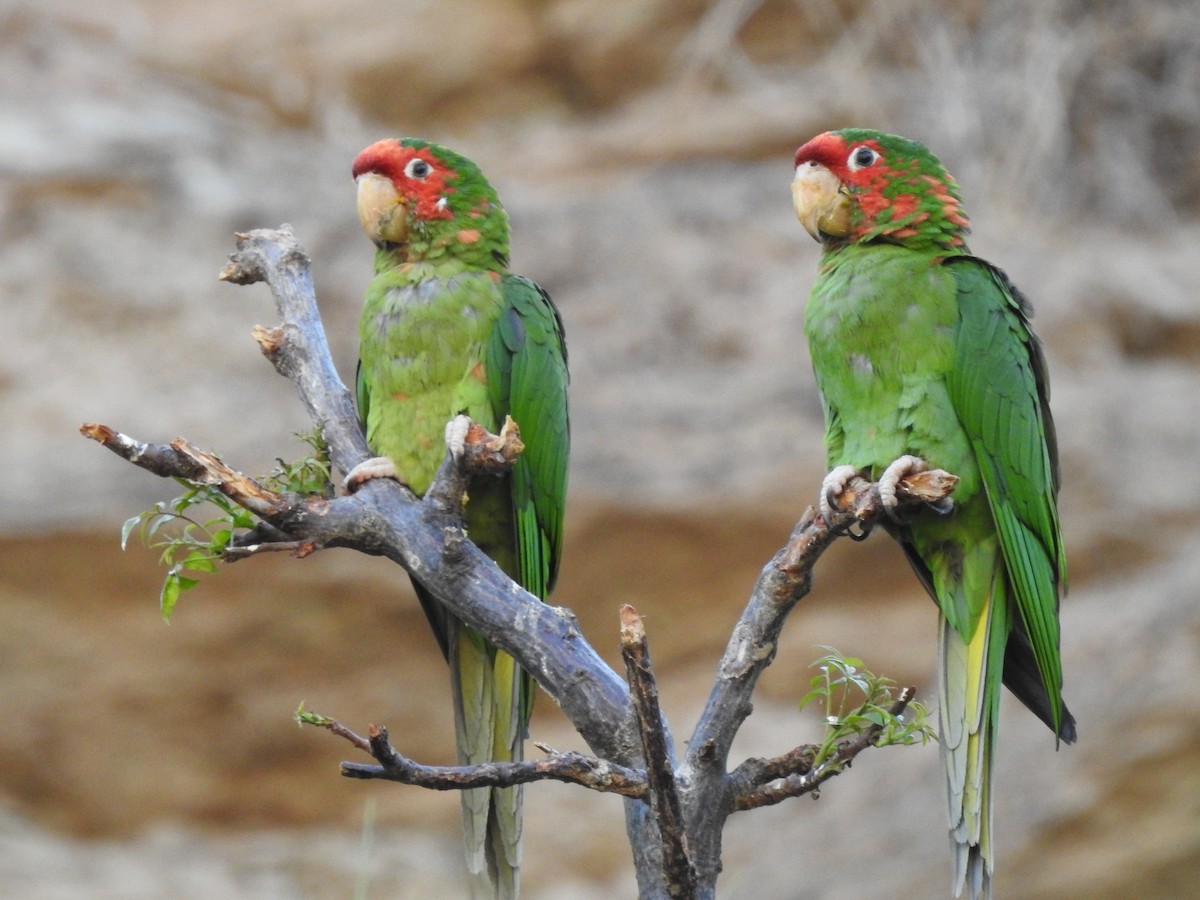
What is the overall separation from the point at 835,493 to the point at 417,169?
1.45 meters

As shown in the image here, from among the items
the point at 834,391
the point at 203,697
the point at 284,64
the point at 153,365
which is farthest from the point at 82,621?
the point at 834,391

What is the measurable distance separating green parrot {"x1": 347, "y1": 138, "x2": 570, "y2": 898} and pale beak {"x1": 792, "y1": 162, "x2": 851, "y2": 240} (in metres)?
0.71

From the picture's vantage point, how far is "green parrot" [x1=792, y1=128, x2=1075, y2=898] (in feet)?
10.6

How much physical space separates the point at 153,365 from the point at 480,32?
2336 mm

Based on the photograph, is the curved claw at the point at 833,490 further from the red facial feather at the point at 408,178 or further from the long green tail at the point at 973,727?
the red facial feather at the point at 408,178

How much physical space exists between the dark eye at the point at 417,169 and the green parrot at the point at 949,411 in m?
0.99

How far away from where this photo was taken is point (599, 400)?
20.8 ft

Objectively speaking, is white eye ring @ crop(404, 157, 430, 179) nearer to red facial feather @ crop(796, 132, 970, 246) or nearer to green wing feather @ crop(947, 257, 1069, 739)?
red facial feather @ crop(796, 132, 970, 246)

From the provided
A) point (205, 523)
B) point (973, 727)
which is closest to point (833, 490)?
point (973, 727)

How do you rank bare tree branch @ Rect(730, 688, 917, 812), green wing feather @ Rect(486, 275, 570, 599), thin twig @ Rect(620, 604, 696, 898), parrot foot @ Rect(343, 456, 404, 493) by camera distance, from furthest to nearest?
green wing feather @ Rect(486, 275, 570, 599) < parrot foot @ Rect(343, 456, 404, 493) < bare tree branch @ Rect(730, 688, 917, 812) < thin twig @ Rect(620, 604, 696, 898)

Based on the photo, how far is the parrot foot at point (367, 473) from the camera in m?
3.18

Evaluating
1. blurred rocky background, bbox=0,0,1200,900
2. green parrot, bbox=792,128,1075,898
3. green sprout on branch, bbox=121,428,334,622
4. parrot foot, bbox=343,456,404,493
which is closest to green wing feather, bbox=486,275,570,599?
parrot foot, bbox=343,456,404,493

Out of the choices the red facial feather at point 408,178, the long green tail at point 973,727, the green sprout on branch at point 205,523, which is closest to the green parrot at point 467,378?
the red facial feather at point 408,178

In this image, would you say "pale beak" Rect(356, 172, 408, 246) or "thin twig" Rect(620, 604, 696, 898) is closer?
"thin twig" Rect(620, 604, 696, 898)
